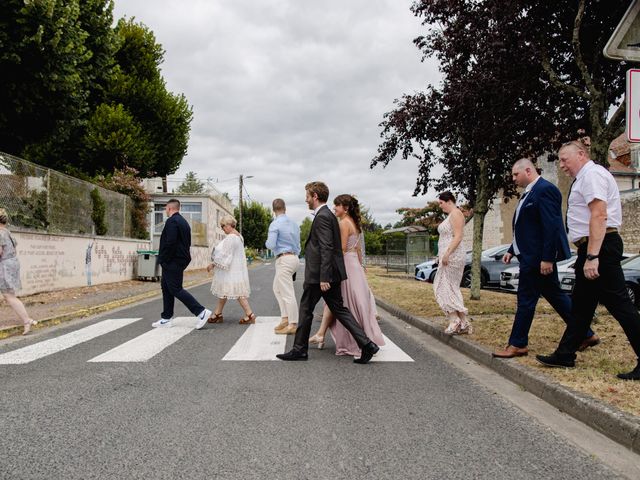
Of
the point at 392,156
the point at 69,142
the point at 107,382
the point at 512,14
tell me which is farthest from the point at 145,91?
the point at 107,382

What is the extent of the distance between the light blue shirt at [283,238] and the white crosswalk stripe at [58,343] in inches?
109

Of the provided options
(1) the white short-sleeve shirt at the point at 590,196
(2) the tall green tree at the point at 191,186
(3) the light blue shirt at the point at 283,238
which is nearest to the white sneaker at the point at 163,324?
(3) the light blue shirt at the point at 283,238

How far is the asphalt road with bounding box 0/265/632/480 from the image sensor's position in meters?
2.84

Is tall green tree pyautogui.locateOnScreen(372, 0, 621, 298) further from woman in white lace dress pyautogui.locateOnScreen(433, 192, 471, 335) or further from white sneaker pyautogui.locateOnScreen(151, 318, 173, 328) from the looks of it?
white sneaker pyautogui.locateOnScreen(151, 318, 173, 328)

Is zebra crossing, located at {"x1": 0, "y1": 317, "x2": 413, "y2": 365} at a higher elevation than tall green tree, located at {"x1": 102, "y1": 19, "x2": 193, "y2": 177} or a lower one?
lower

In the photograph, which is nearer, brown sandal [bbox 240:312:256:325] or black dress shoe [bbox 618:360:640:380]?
black dress shoe [bbox 618:360:640:380]

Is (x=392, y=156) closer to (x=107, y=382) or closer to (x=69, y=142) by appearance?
(x=107, y=382)

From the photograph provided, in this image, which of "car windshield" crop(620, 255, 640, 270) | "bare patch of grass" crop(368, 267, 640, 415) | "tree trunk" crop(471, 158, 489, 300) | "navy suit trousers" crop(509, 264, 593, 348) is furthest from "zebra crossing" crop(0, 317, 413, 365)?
Result: "car windshield" crop(620, 255, 640, 270)

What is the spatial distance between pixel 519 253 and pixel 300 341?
8.04ft

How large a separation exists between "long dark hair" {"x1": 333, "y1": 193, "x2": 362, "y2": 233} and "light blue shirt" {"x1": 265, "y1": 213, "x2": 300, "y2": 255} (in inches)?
53.5

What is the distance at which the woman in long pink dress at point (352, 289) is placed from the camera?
605cm

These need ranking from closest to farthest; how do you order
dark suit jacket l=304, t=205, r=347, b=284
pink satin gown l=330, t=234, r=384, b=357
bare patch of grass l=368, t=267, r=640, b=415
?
bare patch of grass l=368, t=267, r=640, b=415
dark suit jacket l=304, t=205, r=347, b=284
pink satin gown l=330, t=234, r=384, b=357

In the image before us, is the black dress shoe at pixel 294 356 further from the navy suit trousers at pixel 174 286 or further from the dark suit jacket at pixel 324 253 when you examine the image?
the navy suit trousers at pixel 174 286

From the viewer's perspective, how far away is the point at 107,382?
462 centimetres
